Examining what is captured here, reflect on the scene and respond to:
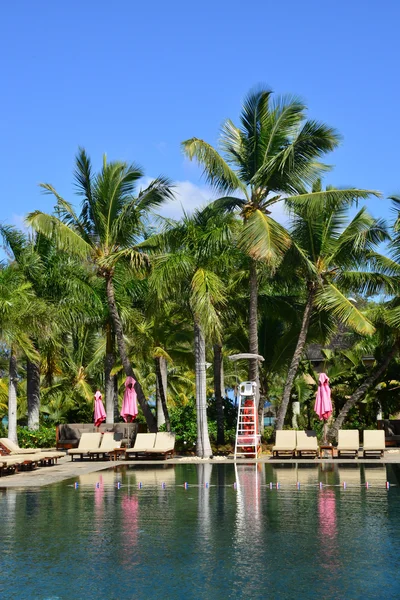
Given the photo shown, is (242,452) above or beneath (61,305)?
beneath

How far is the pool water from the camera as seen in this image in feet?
25.2

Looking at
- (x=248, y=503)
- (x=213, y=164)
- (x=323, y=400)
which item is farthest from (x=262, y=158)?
(x=248, y=503)

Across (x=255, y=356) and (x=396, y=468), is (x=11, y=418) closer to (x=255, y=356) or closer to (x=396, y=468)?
(x=255, y=356)

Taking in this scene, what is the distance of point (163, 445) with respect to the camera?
79.5ft

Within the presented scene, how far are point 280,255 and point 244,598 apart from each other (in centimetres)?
1766

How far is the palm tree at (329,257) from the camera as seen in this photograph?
25703 mm

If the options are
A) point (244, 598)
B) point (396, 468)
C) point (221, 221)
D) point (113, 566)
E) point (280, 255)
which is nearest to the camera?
point (244, 598)

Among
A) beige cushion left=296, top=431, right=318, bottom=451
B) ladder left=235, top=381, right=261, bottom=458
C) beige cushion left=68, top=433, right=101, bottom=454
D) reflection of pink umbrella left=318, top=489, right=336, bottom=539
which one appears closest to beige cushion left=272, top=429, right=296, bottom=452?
beige cushion left=296, top=431, right=318, bottom=451

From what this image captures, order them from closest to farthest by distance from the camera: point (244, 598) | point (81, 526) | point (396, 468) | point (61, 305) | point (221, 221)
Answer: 1. point (244, 598)
2. point (81, 526)
3. point (396, 468)
4. point (221, 221)
5. point (61, 305)

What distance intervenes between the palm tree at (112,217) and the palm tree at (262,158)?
8.23ft

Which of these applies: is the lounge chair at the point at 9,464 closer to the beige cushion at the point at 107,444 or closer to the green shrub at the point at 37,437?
the beige cushion at the point at 107,444

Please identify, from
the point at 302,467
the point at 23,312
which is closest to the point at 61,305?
the point at 23,312

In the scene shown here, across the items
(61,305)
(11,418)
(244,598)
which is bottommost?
(244,598)

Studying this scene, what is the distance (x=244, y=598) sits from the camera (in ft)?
23.7
